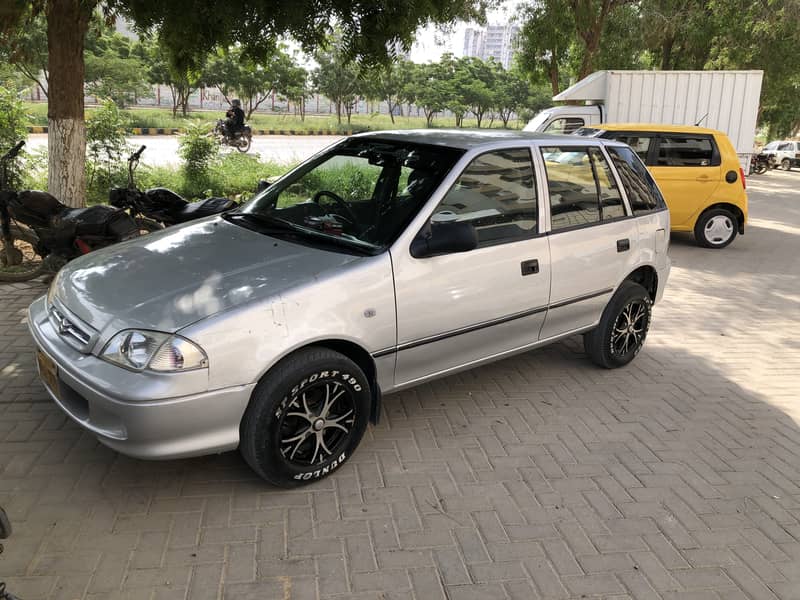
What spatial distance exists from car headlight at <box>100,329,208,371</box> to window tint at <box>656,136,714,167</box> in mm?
9019

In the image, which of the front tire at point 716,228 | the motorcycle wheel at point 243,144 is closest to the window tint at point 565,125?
the front tire at point 716,228

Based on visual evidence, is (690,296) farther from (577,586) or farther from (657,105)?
(657,105)

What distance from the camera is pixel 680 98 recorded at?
45.7 feet

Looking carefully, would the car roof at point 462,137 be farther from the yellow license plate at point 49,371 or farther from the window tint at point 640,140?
the window tint at point 640,140

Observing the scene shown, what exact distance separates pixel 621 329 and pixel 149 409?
3620mm

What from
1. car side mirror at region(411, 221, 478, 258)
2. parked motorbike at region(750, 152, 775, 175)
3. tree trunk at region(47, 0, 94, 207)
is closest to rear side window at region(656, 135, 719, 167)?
car side mirror at region(411, 221, 478, 258)

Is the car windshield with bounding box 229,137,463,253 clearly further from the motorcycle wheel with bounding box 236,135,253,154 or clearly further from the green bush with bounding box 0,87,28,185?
the motorcycle wheel with bounding box 236,135,253,154

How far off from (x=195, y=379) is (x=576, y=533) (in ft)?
6.40

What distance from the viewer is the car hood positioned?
3.18 meters

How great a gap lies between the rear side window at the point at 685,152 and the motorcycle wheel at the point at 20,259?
8441 mm

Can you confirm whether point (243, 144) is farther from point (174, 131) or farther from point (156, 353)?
point (156, 353)

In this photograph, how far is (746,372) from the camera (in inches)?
219

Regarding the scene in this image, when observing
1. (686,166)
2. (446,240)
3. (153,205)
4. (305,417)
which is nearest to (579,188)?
(446,240)

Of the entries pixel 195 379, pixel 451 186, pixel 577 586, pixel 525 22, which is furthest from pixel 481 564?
pixel 525 22
